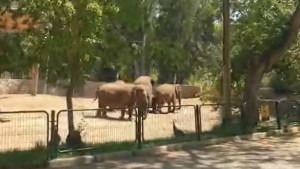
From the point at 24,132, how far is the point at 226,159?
569 cm

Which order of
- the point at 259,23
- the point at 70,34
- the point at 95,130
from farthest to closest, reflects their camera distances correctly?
the point at 259,23 → the point at 95,130 → the point at 70,34

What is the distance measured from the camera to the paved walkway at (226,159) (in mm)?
11998

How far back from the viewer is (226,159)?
13.0 metres

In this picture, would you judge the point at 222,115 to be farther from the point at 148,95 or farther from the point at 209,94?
the point at 209,94

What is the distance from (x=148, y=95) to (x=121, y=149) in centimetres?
1238

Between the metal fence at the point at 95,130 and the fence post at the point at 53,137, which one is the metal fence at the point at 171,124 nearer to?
the metal fence at the point at 95,130

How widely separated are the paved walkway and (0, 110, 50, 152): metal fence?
2.35 metres

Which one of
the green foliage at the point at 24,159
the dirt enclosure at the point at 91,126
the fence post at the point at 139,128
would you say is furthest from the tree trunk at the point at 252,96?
the green foliage at the point at 24,159

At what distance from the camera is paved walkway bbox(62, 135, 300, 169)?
1200 cm

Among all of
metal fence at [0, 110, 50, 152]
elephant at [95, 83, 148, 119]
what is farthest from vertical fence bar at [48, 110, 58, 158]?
elephant at [95, 83, 148, 119]

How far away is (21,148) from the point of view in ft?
44.3

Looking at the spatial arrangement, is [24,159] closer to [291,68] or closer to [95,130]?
[95,130]

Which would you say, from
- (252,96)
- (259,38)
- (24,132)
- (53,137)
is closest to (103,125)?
(24,132)

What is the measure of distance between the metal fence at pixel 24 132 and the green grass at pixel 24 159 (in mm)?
730
